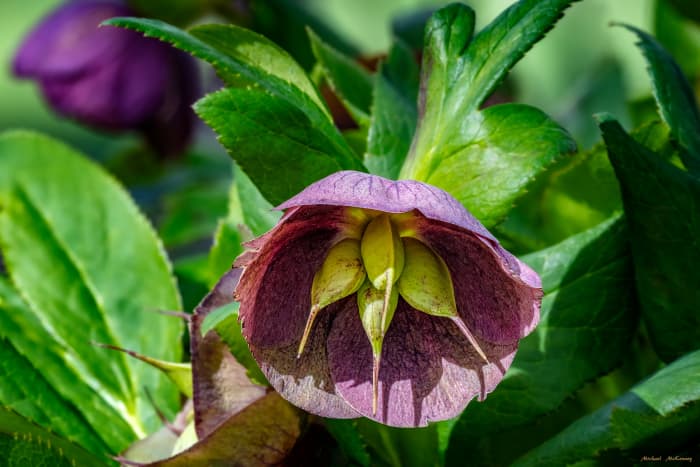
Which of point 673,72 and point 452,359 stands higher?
point 673,72

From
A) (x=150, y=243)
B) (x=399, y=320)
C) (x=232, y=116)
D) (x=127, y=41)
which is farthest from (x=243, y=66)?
(x=127, y=41)

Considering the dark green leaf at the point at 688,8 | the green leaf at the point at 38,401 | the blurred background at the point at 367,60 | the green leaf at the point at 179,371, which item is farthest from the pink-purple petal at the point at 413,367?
the dark green leaf at the point at 688,8

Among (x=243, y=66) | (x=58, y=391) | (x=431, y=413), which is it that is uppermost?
(x=243, y=66)

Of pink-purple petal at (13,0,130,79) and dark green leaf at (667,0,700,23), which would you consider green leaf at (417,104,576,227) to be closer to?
dark green leaf at (667,0,700,23)

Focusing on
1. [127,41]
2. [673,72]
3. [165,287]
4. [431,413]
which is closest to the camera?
[431,413]

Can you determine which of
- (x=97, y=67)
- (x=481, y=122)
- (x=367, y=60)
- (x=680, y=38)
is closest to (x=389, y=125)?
(x=481, y=122)

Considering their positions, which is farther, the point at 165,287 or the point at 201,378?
the point at 165,287

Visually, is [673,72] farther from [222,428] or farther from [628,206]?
[222,428]
